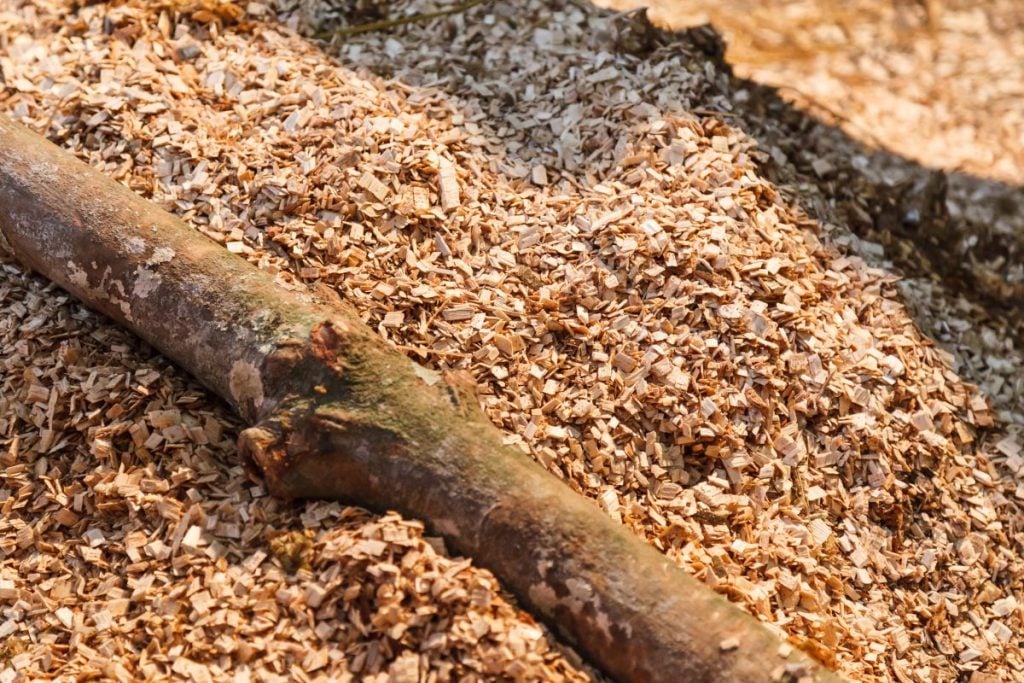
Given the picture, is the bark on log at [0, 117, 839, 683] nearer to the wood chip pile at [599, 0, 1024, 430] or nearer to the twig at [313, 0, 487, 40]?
the twig at [313, 0, 487, 40]

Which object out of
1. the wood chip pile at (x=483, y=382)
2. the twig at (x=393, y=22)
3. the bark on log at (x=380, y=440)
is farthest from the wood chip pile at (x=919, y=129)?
the bark on log at (x=380, y=440)

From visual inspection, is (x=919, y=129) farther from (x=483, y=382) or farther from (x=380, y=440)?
(x=380, y=440)

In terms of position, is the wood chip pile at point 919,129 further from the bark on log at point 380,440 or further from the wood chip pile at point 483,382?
the bark on log at point 380,440

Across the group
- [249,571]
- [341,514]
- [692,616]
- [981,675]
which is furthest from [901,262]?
[249,571]

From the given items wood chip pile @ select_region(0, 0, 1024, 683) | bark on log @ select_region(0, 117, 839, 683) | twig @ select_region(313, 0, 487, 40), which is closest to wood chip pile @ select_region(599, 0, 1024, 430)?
wood chip pile @ select_region(0, 0, 1024, 683)

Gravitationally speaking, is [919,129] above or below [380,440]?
above

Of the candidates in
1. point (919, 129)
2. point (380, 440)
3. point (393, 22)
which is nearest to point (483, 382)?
point (380, 440)
